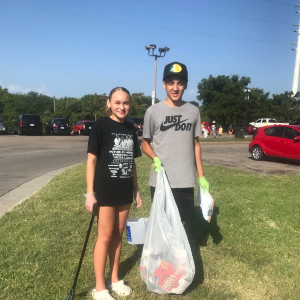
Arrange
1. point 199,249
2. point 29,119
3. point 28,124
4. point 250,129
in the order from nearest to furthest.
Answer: point 199,249, point 28,124, point 29,119, point 250,129

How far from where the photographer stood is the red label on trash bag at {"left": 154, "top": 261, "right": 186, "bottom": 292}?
2.68 metres

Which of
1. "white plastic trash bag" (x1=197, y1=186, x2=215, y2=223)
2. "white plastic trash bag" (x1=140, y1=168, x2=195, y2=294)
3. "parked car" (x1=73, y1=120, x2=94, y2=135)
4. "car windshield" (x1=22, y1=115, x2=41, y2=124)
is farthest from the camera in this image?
"parked car" (x1=73, y1=120, x2=94, y2=135)

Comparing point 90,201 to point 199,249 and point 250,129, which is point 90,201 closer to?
point 199,249

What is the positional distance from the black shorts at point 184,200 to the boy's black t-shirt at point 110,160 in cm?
57

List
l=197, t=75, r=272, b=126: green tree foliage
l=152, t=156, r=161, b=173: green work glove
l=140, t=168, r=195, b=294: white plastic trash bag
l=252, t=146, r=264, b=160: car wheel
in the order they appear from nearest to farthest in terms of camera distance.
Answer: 1. l=140, t=168, r=195, b=294: white plastic trash bag
2. l=152, t=156, r=161, b=173: green work glove
3. l=252, t=146, r=264, b=160: car wheel
4. l=197, t=75, r=272, b=126: green tree foliage

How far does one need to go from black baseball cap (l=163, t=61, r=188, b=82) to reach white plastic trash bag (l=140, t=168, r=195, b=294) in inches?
45.7

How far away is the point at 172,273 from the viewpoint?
268cm

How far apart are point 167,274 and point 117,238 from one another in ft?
1.66

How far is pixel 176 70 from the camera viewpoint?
2.96 metres

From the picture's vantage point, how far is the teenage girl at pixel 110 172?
256 centimetres

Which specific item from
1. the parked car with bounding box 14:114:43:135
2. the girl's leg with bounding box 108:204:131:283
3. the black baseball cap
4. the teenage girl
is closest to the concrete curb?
the girl's leg with bounding box 108:204:131:283

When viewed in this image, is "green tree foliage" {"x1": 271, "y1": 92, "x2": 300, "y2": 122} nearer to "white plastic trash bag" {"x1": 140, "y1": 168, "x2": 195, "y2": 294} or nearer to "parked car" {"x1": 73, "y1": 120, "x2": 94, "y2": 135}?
"parked car" {"x1": 73, "y1": 120, "x2": 94, "y2": 135}

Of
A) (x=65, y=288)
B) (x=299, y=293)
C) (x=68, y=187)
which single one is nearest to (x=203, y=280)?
(x=299, y=293)

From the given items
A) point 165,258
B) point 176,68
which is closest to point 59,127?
point 176,68
